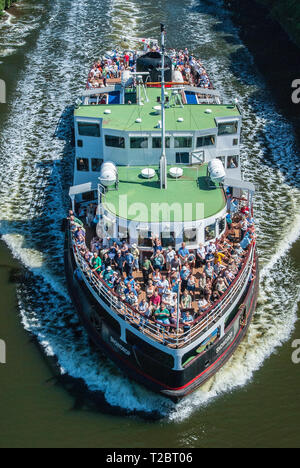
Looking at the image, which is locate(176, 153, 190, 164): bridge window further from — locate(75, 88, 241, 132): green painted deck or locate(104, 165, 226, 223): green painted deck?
locate(75, 88, 241, 132): green painted deck

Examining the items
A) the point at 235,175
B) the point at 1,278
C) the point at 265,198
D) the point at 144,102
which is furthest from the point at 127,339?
the point at 265,198

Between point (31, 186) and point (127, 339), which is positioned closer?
point (127, 339)

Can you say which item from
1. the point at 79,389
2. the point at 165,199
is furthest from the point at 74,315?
the point at 165,199

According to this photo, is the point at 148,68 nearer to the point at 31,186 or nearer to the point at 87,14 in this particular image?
the point at 31,186

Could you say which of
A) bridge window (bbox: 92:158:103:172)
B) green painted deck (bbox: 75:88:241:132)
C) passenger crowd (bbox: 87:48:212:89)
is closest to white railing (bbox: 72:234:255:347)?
bridge window (bbox: 92:158:103:172)

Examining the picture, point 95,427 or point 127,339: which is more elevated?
point 127,339
